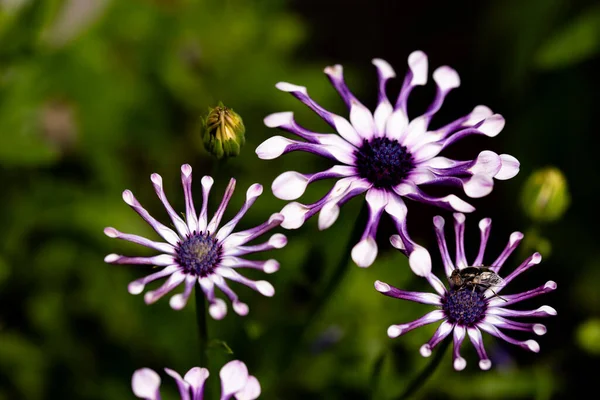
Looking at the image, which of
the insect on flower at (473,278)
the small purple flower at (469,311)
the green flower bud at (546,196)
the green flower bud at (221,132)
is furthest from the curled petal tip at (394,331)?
the green flower bud at (546,196)

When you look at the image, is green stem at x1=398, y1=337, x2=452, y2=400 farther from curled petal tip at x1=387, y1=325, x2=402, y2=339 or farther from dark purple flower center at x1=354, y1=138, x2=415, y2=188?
dark purple flower center at x1=354, y1=138, x2=415, y2=188

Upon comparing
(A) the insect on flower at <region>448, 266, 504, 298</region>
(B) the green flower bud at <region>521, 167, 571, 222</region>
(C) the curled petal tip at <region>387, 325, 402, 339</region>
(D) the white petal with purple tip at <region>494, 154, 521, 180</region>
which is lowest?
(C) the curled petal tip at <region>387, 325, 402, 339</region>

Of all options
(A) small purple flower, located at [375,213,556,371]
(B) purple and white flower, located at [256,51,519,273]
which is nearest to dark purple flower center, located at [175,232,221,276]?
(B) purple and white flower, located at [256,51,519,273]

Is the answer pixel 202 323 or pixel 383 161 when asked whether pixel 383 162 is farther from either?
pixel 202 323

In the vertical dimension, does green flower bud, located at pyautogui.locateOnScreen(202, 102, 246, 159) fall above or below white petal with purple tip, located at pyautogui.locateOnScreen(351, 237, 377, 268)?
above

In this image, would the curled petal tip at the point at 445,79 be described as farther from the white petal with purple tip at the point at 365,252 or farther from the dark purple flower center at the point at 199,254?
the dark purple flower center at the point at 199,254

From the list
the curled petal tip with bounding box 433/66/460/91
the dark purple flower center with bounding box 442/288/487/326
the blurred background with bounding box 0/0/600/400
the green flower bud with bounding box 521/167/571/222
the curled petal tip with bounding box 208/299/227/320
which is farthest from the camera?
the blurred background with bounding box 0/0/600/400

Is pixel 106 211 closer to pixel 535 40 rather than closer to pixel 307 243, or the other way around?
pixel 307 243
